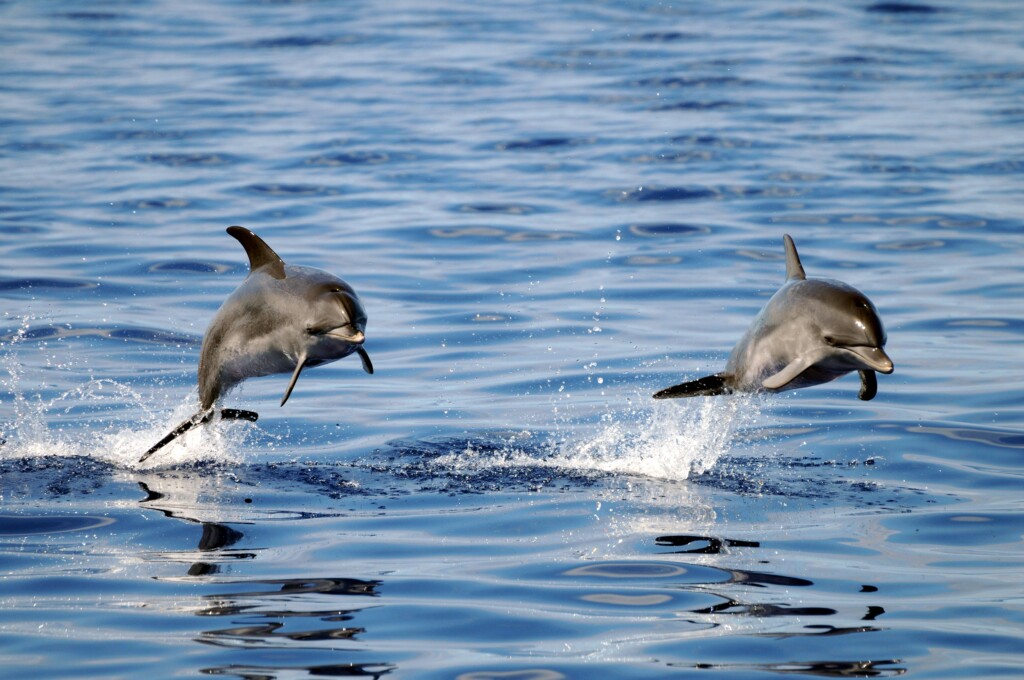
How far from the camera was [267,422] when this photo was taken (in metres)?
9.85

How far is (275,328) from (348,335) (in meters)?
0.60

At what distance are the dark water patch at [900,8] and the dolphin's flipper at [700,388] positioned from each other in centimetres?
2697

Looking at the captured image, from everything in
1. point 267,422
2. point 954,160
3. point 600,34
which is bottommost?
point 267,422

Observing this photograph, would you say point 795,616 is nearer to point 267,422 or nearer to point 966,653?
point 966,653

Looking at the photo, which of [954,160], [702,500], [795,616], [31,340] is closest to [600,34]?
[954,160]

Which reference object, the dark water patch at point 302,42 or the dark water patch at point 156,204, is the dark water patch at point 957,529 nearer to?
the dark water patch at point 156,204

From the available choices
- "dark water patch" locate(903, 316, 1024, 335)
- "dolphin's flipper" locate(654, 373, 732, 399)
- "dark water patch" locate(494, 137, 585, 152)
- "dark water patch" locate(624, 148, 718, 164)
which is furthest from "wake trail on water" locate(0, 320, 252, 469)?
"dark water patch" locate(494, 137, 585, 152)

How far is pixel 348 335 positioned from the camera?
6.69m

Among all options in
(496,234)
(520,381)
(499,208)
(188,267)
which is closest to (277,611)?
(520,381)

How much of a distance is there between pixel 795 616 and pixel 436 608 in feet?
4.63

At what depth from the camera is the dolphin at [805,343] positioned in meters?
6.59

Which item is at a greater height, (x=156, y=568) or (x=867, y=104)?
(x=867, y=104)

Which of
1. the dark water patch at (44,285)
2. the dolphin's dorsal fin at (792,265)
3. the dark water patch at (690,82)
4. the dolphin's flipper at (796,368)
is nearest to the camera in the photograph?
the dolphin's flipper at (796,368)

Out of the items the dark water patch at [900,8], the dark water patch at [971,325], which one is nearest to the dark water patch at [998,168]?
the dark water patch at [971,325]
